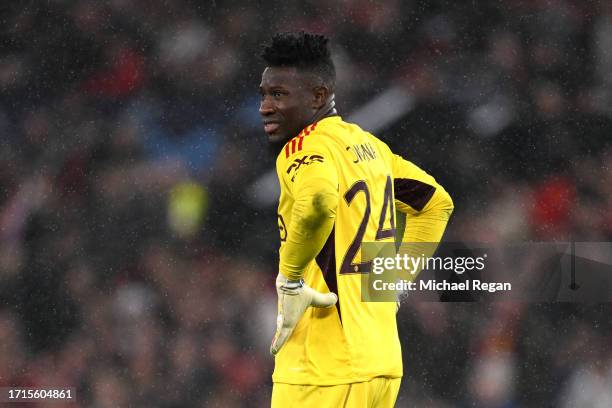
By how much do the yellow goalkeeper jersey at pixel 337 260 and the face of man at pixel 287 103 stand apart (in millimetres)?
69

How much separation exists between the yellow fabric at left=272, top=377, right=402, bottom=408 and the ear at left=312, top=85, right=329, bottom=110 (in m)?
0.84

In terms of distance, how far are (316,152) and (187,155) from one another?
10.2 feet

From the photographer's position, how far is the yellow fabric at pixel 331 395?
9.59ft

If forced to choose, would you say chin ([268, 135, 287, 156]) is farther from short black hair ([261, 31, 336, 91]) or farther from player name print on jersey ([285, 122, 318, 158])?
short black hair ([261, 31, 336, 91])

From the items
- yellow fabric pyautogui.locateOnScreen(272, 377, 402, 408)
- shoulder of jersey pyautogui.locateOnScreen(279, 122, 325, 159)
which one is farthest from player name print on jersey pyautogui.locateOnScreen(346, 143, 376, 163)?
yellow fabric pyautogui.locateOnScreen(272, 377, 402, 408)

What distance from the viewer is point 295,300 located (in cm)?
288

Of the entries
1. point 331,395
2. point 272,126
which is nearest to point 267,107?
point 272,126

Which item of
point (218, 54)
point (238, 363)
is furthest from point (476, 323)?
point (218, 54)

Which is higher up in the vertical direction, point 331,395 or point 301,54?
point 301,54

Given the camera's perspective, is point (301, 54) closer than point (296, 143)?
No

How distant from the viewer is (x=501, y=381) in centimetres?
568

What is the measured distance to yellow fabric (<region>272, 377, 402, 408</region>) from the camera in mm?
2924

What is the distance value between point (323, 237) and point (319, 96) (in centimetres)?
52

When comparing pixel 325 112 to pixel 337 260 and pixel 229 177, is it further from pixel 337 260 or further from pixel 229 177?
pixel 229 177
